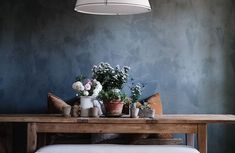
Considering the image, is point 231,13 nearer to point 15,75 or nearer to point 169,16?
point 169,16

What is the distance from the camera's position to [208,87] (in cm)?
552

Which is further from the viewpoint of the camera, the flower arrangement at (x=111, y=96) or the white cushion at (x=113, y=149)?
the flower arrangement at (x=111, y=96)

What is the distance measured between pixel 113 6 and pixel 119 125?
1119 mm

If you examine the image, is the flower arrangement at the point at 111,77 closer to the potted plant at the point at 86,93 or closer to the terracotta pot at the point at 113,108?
the potted plant at the point at 86,93

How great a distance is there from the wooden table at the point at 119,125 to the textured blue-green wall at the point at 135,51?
101 cm

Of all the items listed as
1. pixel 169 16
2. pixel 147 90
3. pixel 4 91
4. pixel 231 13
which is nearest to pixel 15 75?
pixel 4 91

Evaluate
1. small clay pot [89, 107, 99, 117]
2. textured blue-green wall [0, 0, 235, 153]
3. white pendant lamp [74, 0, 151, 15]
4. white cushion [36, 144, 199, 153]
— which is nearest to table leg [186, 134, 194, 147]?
textured blue-green wall [0, 0, 235, 153]

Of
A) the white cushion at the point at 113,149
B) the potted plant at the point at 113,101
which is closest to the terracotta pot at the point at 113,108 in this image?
the potted plant at the point at 113,101

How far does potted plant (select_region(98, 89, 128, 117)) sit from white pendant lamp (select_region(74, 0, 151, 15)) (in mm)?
778

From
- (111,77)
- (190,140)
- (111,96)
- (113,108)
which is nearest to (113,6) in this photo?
(111,77)

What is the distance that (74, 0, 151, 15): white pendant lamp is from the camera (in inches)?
159

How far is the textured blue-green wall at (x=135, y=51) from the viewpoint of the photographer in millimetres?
5453

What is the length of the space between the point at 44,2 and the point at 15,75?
2.98 ft

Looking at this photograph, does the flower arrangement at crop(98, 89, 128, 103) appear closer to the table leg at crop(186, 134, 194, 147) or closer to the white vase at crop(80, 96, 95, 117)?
the white vase at crop(80, 96, 95, 117)
